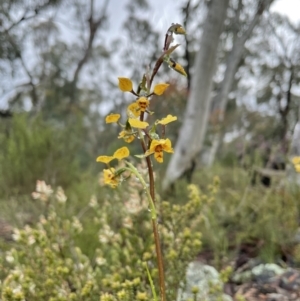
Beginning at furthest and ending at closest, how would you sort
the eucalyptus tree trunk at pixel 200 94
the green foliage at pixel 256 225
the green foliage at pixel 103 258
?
the eucalyptus tree trunk at pixel 200 94
the green foliage at pixel 256 225
the green foliage at pixel 103 258

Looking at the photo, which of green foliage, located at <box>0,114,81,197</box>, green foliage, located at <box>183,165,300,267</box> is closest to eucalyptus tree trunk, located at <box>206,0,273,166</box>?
green foliage, located at <box>0,114,81,197</box>

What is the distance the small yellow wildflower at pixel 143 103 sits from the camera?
3.11 feet

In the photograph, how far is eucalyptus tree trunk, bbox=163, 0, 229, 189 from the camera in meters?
4.08

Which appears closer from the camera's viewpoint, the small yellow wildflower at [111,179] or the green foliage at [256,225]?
the small yellow wildflower at [111,179]

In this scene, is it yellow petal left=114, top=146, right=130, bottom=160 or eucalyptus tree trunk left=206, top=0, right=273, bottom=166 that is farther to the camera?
eucalyptus tree trunk left=206, top=0, right=273, bottom=166

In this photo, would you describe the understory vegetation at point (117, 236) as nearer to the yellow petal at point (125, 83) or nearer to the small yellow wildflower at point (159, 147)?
the small yellow wildflower at point (159, 147)

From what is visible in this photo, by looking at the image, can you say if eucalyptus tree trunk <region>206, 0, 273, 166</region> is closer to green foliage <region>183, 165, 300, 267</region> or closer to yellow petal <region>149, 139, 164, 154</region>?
green foliage <region>183, 165, 300, 267</region>

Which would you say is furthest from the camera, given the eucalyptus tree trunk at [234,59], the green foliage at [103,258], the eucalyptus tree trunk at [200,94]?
the eucalyptus tree trunk at [234,59]

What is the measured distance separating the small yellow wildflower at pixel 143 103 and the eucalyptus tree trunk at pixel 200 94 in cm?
303

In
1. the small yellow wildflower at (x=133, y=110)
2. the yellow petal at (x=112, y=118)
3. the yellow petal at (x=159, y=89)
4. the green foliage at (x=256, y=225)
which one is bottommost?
the yellow petal at (x=112, y=118)

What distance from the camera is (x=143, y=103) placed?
95cm

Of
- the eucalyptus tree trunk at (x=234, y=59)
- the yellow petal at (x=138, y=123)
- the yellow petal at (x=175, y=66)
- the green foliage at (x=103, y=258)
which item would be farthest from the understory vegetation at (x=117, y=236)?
the eucalyptus tree trunk at (x=234, y=59)

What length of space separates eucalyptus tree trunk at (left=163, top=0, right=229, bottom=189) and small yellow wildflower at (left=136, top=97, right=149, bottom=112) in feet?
9.94

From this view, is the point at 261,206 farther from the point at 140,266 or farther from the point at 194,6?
the point at 194,6
